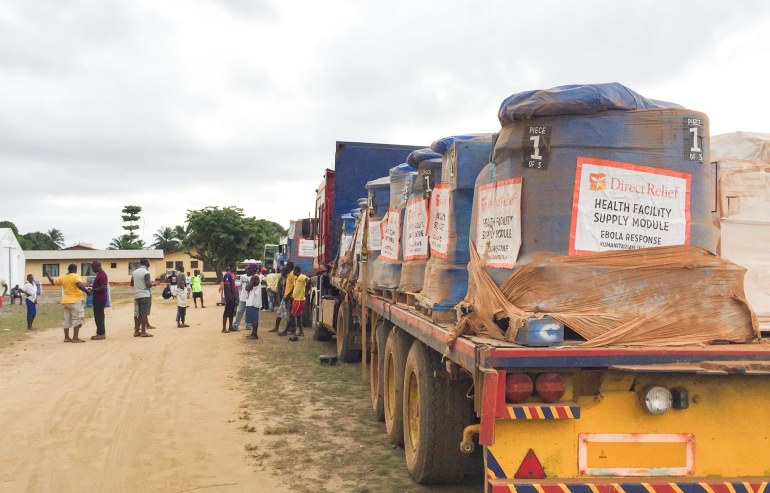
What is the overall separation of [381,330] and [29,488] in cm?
344

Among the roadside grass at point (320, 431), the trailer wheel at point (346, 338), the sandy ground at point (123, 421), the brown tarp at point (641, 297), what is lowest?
the sandy ground at point (123, 421)

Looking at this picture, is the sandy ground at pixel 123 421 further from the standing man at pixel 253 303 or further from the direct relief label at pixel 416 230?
the direct relief label at pixel 416 230

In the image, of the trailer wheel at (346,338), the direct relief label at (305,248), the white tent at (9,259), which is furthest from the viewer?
the white tent at (9,259)

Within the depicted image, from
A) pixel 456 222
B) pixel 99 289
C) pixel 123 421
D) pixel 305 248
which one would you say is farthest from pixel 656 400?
pixel 305 248

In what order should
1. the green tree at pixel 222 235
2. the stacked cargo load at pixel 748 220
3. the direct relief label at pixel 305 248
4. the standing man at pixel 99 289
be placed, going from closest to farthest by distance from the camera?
the stacked cargo load at pixel 748 220
the standing man at pixel 99 289
the direct relief label at pixel 305 248
the green tree at pixel 222 235

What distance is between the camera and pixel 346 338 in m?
10.7

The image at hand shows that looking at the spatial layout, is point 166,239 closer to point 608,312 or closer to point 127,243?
point 127,243

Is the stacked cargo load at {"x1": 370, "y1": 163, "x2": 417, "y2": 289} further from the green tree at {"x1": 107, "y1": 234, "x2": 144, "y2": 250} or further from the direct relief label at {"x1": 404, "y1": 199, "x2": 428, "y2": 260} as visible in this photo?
the green tree at {"x1": 107, "y1": 234, "x2": 144, "y2": 250}

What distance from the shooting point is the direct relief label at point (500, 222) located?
12.1ft

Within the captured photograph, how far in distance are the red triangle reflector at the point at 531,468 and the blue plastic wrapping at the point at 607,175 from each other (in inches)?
38.0

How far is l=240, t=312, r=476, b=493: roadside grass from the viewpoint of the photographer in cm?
511

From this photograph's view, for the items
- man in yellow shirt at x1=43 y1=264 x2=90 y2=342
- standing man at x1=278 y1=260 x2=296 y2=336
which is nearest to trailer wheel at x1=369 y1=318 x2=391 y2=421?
standing man at x1=278 y1=260 x2=296 y2=336

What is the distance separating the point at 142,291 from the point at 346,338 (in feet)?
19.6

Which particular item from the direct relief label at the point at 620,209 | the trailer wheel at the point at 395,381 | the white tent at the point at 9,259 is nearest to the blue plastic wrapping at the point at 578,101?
the direct relief label at the point at 620,209
